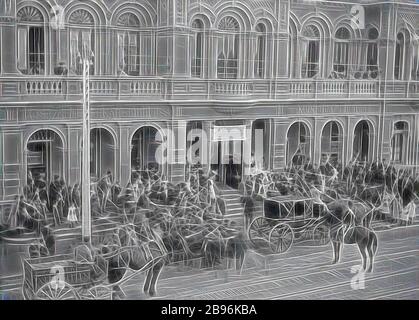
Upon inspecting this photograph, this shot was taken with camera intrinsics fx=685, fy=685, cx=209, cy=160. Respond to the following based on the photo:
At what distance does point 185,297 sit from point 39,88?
2100 millimetres

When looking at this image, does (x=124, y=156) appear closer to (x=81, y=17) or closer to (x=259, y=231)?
(x=81, y=17)

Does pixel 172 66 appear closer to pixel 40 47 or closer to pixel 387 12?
pixel 40 47

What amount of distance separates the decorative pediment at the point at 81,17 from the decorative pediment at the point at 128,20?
222 millimetres

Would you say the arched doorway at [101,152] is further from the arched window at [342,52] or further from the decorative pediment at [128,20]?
the arched window at [342,52]

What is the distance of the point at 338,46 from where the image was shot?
607cm

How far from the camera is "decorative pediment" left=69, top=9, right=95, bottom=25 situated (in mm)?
5266

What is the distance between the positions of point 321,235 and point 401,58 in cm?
178

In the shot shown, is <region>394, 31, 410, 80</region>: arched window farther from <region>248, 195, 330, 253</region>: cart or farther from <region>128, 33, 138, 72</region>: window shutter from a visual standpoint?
<region>128, 33, 138, 72</region>: window shutter

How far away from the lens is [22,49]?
5164 mm

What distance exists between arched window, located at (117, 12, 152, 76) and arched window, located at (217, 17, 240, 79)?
0.59 metres

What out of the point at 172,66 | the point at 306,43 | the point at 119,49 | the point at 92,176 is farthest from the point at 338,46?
the point at 92,176

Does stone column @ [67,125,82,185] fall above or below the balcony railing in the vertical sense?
below

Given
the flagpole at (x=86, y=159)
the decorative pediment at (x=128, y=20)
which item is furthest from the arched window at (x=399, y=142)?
the flagpole at (x=86, y=159)

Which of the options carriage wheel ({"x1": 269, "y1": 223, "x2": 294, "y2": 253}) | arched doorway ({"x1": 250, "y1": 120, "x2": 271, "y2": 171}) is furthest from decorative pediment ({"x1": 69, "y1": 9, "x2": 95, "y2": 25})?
carriage wheel ({"x1": 269, "y1": 223, "x2": 294, "y2": 253})
